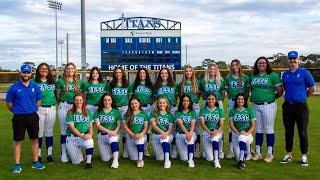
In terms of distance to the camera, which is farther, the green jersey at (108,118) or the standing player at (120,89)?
the standing player at (120,89)

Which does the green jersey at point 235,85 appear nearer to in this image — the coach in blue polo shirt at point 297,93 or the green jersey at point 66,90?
the coach in blue polo shirt at point 297,93

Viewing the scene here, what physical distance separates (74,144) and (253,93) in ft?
9.47

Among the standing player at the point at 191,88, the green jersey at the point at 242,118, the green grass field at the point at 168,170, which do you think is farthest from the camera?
the standing player at the point at 191,88

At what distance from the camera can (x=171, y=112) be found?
7.41m

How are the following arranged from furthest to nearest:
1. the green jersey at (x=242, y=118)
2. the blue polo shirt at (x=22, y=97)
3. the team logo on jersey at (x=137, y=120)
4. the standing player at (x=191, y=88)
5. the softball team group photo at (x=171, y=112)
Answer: the standing player at (x=191, y=88), the team logo on jersey at (x=137, y=120), the green jersey at (x=242, y=118), the softball team group photo at (x=171, y=112), the blue polo shirt at (x=22, y=97)

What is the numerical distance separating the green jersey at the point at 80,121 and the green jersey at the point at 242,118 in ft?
7.25

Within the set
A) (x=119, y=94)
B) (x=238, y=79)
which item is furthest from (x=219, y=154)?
(x=119, y=94)

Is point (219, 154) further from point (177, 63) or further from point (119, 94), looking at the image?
point (177, 63)

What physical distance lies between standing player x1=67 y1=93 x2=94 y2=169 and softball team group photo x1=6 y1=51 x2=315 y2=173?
0.01 meters

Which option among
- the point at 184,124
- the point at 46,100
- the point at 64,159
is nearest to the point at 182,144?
the point at 184,124

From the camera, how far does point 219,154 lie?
7324 mm

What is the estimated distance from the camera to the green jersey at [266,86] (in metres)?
6.95

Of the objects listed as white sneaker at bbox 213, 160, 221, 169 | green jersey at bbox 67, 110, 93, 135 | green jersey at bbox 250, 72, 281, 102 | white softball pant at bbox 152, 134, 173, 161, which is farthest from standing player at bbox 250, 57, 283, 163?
green jersey at bbox 67, 110, 93, 135

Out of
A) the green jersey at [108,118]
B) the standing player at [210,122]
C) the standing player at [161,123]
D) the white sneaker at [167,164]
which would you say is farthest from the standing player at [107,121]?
the standing player at [210,122]
